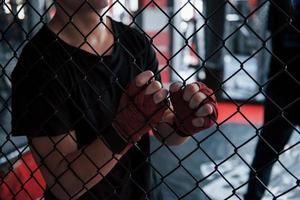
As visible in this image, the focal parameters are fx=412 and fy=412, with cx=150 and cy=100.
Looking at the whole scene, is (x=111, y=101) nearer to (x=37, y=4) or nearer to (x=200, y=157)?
(x=37, y=4)

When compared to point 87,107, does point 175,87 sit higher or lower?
lower

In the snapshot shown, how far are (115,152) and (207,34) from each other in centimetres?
324

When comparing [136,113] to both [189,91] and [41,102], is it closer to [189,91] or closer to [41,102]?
[189,91]

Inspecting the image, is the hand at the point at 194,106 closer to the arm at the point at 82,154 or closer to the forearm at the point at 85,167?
the arm at the point at 82,154

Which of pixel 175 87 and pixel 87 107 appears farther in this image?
pixel 87 107

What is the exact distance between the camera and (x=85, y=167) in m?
0.93

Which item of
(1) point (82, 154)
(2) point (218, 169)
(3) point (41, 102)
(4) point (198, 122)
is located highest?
(3) point (41, 102)

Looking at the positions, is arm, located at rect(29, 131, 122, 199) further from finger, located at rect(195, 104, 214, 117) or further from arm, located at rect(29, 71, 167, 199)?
finger, located at rect(195, 104, 214, 117)

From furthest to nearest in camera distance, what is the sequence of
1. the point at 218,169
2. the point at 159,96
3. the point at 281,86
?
the point at 218,169
the point at 281,86
the point at 159,96

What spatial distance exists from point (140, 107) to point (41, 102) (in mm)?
253

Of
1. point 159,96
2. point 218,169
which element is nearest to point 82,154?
point 159,96

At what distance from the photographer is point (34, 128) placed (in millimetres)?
930

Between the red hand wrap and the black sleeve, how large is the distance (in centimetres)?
15

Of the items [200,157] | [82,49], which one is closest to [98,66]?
[82,49]
